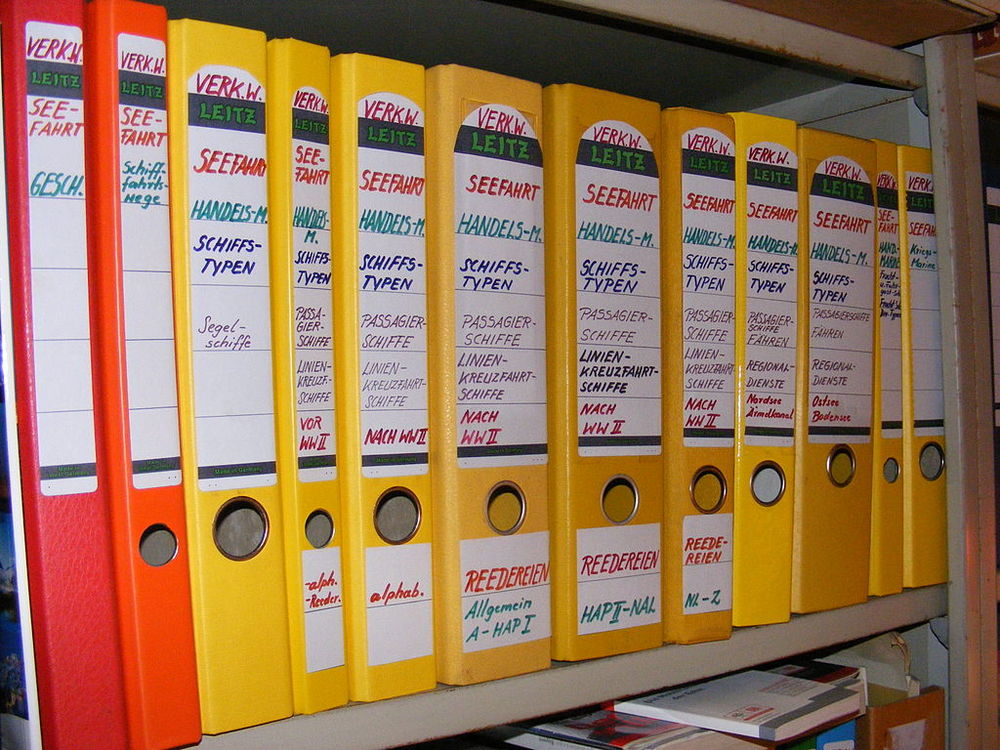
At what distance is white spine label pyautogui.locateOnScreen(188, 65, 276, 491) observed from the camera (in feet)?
1.87

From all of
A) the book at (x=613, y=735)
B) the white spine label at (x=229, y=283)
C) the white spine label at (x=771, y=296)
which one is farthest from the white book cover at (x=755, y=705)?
the white spine label at (x=229, y=283)

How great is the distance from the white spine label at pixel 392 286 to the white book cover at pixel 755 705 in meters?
0.37

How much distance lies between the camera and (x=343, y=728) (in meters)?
0.61

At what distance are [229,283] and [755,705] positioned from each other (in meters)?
0.60

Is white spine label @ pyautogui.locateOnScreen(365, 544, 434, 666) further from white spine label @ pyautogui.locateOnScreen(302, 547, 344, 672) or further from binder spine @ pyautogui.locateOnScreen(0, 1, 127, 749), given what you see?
binder spine @ pyautogui.locateOnScreen(0, 1, 127, 749)

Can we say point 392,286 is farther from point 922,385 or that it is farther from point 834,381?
point 922,385

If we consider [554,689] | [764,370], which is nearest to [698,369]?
[764,370]

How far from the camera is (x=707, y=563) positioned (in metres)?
0.78

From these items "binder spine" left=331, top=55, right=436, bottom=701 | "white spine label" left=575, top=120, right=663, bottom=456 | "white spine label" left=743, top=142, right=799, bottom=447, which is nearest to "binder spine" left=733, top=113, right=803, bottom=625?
"white spine label" left=743, top=142, right=799, bottom=447

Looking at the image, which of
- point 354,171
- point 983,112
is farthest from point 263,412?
point 983,112

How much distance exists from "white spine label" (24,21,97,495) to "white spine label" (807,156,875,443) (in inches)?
23.8

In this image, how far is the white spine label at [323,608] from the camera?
0.60 meters

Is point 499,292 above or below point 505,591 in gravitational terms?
above

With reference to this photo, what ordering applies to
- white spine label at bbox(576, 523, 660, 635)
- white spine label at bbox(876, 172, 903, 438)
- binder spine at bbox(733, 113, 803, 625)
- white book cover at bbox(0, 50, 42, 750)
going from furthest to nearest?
white spine label at bbox(876, 172, 903, 438) → binder spine at bbox(733, 113, 803, 625) → white spine label at bbox(576, 523, 660, 635) → white book cover at bbox(0, 50, 42, 750)
